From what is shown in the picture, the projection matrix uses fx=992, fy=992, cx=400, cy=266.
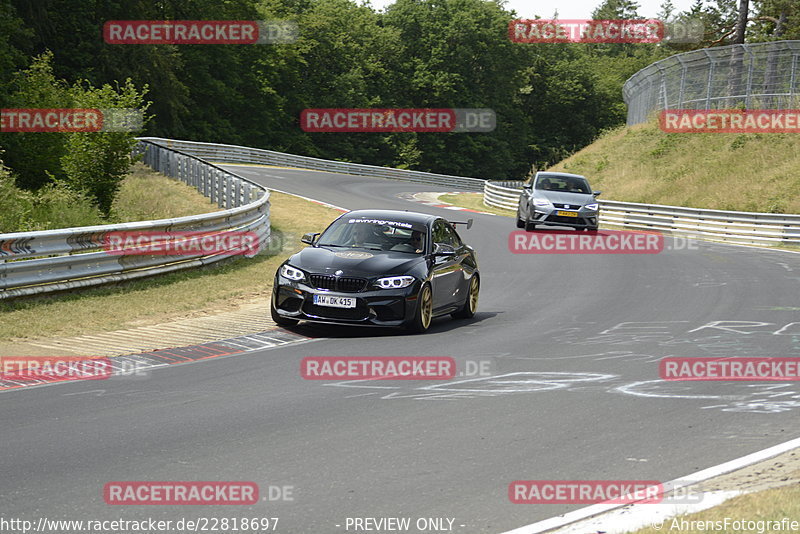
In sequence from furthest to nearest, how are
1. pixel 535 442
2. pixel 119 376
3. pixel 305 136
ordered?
1. pixel 305 136
2. pixel 119 376
3. pixel 535 442

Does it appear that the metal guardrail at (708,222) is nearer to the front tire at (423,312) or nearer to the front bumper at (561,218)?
the front bumper at (561,218)

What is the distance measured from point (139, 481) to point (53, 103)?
29880mm

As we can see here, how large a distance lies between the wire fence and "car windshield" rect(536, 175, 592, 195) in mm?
16813

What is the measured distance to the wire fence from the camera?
40.2 meters

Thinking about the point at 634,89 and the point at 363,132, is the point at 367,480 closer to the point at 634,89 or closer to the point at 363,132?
the point at 634,89

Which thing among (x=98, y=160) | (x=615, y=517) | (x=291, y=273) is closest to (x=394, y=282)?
(x=291, y=273)

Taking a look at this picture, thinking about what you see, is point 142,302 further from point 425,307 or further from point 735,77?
point 735,77

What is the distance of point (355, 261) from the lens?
1216 centimetres

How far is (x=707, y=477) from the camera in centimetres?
612

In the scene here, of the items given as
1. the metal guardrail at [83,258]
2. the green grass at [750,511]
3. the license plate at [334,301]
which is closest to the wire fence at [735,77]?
the metal guardrail at [83,258]

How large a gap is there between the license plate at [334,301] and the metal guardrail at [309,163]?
157ft

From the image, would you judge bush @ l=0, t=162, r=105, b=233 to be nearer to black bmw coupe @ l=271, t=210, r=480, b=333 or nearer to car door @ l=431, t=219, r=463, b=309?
black bmw coupe @ l=271, t=210, r=480, b=333

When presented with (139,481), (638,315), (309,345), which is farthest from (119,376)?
(638,315)

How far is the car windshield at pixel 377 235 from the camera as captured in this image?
1294 centimetres
